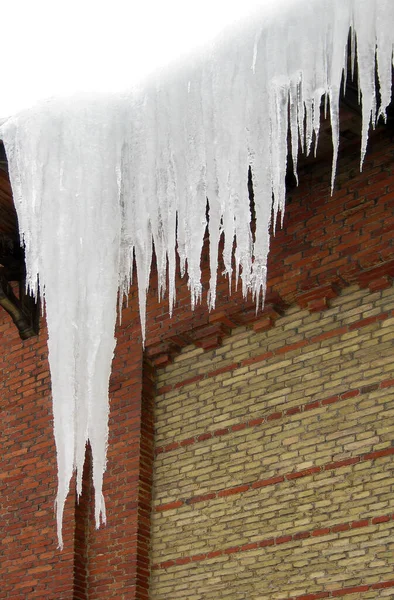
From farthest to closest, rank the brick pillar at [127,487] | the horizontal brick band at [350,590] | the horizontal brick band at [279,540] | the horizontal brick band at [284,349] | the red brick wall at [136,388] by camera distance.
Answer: the brick pillar at [127,487], the red brick wall at [136,388], the horizontal brick band at [284,349], the horizontal brick band at [279,540], the horizontal brick band at [350,590]

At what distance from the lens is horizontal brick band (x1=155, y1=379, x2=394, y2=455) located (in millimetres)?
7134

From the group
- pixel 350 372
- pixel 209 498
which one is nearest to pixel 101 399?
pixel 209 498

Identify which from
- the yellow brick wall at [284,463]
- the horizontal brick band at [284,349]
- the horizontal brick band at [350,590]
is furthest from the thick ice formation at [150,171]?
the horizontal brick band at [350,590]

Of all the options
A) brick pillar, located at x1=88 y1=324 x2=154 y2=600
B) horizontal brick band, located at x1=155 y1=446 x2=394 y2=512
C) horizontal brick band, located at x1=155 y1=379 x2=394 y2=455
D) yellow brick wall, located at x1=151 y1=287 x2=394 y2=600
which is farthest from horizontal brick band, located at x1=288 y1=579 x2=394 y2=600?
brick pillar, located at x1=88 y1=324 x2=154 y2=600

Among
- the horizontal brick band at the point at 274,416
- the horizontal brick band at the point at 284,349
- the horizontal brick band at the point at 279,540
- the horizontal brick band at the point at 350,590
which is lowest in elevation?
the horizontal brick band at the point at 350,590

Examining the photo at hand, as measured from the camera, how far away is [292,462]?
735 centimetres

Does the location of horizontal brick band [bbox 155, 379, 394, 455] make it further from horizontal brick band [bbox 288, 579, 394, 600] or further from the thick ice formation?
horizontal brick band [bbox 288, 579, 394, 600]

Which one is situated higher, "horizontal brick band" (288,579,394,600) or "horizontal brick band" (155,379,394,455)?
"horizontal brick band" (155,379,394,455)

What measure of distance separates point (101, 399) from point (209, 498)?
1.22 metres

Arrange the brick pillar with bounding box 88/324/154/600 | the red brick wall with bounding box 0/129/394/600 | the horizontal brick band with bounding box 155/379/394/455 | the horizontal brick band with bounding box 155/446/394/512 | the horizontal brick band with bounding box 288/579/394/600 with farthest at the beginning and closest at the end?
1. the brick pillar with bounding box 88/324/154/600
2. the red brick wall with bounding box 0/129/394/600
3. the horizontal brick band with bounding box 155/379/394/455
4. the horizontal brick band with bounding box 155/446/394/512
5. the horizontal brick band with bounding box 288/579/394/600

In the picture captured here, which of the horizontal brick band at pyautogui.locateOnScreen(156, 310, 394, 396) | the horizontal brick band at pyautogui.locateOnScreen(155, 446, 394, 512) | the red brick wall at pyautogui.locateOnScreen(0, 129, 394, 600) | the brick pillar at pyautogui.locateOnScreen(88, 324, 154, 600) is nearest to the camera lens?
the horizontal brick band at pyautogui.locateOnScreen(155, 446, 394, 512)

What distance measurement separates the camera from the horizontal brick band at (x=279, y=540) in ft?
22.4

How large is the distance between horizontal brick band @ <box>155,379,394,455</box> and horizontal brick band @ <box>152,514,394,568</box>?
0.84 m

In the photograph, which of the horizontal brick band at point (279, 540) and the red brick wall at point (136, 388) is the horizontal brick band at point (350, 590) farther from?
the red brick wall at point (136, 388)
